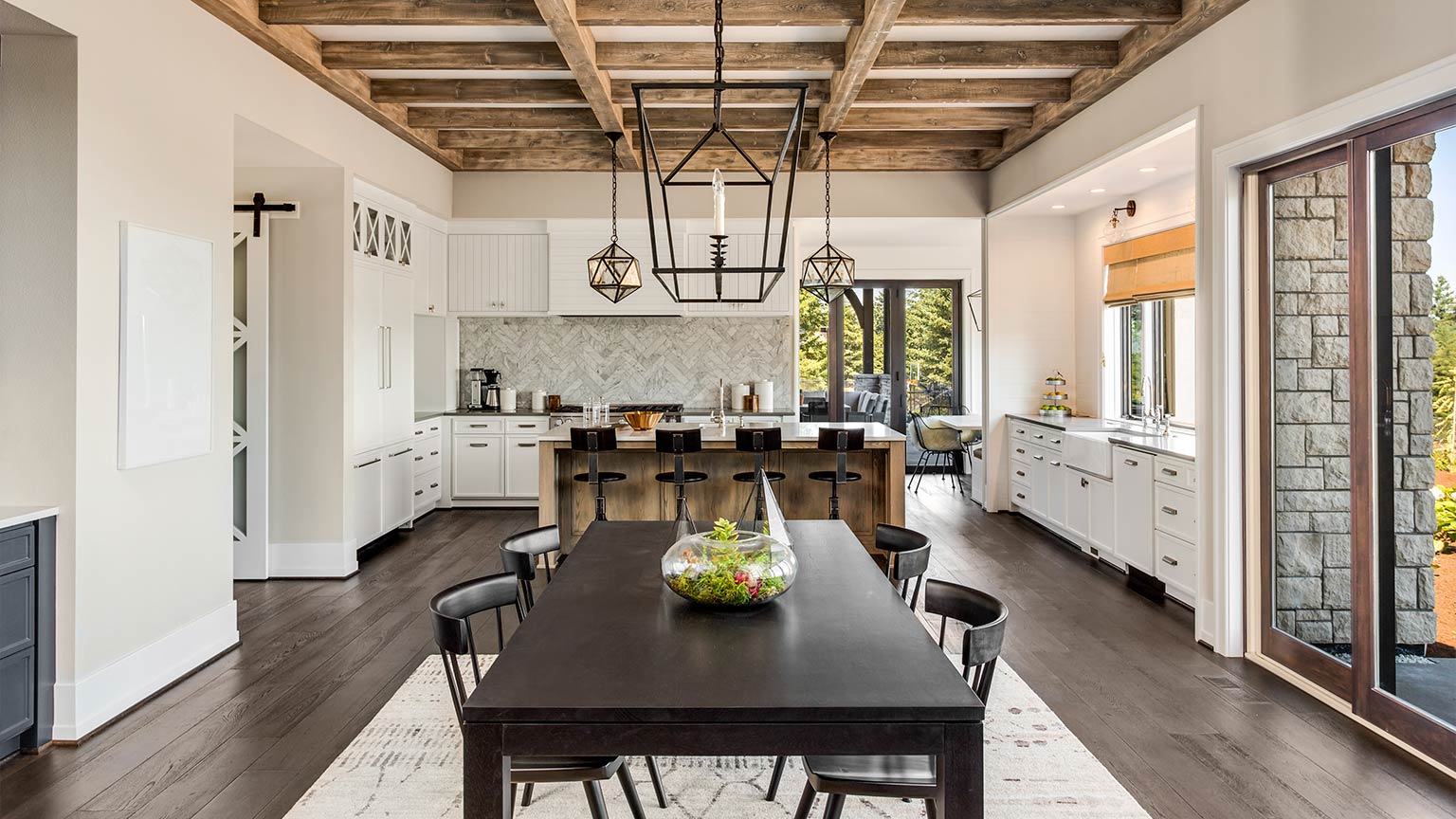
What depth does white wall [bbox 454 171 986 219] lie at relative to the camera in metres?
6.87

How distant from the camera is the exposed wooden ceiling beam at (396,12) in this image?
3793 millimetres

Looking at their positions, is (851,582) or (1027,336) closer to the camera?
(851,582)

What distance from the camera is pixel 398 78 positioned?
508cm

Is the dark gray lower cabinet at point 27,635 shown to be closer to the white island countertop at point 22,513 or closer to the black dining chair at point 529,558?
the white island countertop at point 22,513

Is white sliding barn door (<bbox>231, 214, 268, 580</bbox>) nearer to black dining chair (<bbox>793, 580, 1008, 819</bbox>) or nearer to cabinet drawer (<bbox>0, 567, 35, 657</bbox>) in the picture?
cabinet drawer (<bbox>0, 567, 35, 657</bbox>)

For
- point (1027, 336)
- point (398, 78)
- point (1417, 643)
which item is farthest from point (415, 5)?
point (1027, 336)

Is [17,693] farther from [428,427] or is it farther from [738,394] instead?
[738,394]

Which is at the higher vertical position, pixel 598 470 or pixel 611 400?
pixel 611 400

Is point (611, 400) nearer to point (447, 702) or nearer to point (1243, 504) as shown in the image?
point (447, 702)

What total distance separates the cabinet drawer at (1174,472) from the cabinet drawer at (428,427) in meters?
5.49

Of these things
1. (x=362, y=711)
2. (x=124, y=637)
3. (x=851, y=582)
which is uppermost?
(x=851, y=582)

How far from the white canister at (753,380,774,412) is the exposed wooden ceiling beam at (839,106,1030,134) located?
2.66 m

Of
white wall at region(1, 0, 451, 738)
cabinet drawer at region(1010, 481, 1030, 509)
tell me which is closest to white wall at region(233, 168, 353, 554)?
white wall at region(1, 0, 451, 738)

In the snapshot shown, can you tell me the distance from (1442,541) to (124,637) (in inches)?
192
